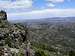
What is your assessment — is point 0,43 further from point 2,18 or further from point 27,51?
point 2,18

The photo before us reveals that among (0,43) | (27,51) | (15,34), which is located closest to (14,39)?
(15,34)

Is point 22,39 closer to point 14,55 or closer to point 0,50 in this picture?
point 14,55

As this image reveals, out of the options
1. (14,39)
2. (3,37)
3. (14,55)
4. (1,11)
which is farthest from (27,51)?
(1,11)

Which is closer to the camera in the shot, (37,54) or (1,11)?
(37,54)

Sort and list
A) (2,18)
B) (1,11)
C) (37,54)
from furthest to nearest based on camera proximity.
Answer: (1,11)
(2,18)
(37,54)

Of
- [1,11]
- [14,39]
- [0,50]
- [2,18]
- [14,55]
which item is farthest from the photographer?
[1,11]

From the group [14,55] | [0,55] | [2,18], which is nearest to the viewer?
[0,55]

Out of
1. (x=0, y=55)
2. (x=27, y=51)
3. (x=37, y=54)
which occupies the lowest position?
(x=37, y=54)

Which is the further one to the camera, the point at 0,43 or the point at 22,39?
the point at 22,39

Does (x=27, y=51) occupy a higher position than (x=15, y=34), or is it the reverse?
(x=27, y=51)
